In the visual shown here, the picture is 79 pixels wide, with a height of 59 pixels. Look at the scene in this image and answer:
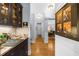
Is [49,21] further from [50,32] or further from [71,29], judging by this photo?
[71,29]

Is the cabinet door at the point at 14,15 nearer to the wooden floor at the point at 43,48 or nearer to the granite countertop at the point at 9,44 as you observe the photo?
the granite countertop at the point at 9,44

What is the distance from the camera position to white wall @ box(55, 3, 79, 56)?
79.5 inches

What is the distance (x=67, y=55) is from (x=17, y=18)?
79 centimetres

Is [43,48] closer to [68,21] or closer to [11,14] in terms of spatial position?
[68,21]

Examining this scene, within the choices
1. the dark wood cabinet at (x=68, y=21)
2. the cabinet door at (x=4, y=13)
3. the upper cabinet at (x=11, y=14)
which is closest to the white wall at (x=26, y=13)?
the upper cabinet at (x=11, y=14)

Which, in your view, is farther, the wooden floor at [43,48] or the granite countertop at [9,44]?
the wooden floor at [43,48]

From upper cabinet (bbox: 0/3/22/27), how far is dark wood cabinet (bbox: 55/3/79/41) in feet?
1.60

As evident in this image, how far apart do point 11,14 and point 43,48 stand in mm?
596

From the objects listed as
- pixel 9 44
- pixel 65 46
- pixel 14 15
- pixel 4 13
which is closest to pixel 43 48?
pixel 65 46

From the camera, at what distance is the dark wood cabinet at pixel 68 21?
6.53 ft

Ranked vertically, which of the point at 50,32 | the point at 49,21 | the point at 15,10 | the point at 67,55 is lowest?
the point at 67,55

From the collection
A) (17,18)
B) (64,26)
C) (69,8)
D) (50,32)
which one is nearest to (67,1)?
(69,8)

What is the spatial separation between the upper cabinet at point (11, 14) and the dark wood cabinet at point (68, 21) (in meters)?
0.49

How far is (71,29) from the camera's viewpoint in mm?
2027
